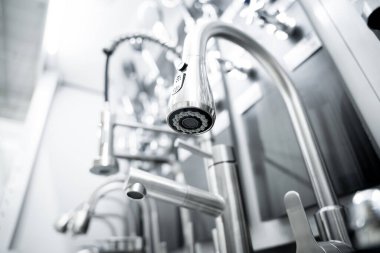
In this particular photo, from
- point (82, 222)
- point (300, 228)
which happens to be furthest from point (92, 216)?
point (300, 228)

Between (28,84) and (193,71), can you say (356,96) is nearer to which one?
(193,71)

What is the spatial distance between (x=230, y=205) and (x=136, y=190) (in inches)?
7.0

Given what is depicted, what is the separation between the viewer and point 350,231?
30 cm

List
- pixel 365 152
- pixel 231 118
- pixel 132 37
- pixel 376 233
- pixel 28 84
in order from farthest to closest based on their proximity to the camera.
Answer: pixel 28 84 → pixel 231 118 → pixel 132 37 → pixel 365 152 → pixel 376 233

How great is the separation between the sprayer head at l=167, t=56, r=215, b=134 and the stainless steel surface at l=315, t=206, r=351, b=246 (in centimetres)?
19

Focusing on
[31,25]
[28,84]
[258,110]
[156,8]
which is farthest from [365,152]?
[28,84]

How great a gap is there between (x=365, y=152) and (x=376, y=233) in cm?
14

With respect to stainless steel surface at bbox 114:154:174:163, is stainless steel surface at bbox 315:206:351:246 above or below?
below

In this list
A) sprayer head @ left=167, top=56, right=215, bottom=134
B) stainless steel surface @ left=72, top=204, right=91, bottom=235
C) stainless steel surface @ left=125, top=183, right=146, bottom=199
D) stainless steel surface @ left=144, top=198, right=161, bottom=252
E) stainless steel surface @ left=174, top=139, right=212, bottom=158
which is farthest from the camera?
stainless steel surface @ left=144, top=198, right=161, bottom=252

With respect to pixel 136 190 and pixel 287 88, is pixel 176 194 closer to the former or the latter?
pixel 136 190

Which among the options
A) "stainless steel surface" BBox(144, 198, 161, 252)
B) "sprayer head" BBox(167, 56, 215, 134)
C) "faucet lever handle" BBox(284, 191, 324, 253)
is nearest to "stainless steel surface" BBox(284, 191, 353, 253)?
"faucet lever handle" BBox(284, 191, 324, 253)

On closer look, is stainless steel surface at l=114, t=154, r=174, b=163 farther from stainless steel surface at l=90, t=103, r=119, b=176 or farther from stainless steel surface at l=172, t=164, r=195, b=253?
stainless steel surface at l=90, t=103, r=119, b=176

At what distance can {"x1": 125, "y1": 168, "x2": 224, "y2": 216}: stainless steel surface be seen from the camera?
37cm

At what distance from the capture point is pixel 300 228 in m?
0.27
